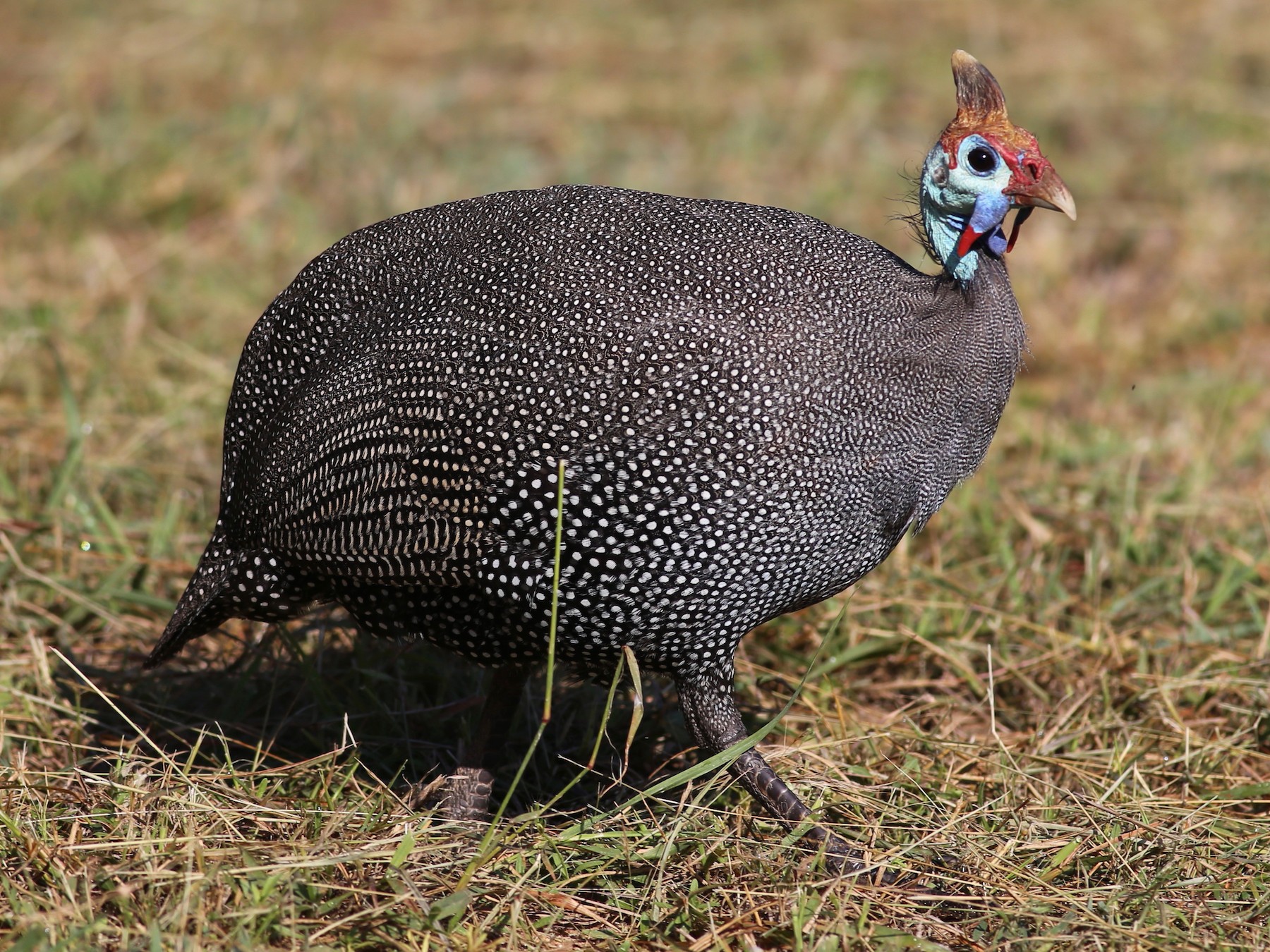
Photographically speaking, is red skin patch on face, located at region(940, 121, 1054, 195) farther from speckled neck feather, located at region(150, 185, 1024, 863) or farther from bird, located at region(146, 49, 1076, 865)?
speckled neck feather, located at region(150, 185, 1024, 863)

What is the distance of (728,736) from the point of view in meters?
2.87

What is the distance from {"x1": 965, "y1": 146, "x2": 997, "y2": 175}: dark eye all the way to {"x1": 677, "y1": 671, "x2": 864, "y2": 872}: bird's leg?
3.73 feet

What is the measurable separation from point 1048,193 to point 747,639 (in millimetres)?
1449

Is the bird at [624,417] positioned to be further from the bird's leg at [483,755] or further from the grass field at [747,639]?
the grass field at [747,639]

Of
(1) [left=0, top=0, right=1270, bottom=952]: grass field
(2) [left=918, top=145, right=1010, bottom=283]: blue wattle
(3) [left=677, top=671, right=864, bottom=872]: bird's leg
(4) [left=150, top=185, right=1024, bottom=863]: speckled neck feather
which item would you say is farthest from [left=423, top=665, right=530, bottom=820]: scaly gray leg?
(2) [left=918, top=145, right=1010, bottom=283]: blue wattle

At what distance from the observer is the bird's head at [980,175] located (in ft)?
9.04

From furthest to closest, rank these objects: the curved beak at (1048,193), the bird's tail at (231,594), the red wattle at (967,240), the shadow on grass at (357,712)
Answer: the shadow on grass at (357,712) → the bird's tail at (231,594) → the red wattle at (967,240) → the curved beak at (1048,193)

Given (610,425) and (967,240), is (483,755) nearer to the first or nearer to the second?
(610,425)

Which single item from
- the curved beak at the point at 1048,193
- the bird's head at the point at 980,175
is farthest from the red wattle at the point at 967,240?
the curved beak at the point at 1048,193

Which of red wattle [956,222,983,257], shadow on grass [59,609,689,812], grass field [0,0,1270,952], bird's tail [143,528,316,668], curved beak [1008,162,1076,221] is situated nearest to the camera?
grass field [0,0,1270,952]

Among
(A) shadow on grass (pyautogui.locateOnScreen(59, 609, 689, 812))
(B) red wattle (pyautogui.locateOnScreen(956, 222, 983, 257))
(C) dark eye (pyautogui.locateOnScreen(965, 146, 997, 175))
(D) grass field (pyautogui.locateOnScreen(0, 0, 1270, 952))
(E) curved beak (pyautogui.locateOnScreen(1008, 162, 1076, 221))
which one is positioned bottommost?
(A) shadow on grass (pyautogui.locateOnScreen(59, 609, 689, 812))

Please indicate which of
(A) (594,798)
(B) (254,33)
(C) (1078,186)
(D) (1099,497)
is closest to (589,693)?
(A) (594,798)

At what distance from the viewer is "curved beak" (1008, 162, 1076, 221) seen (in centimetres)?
272

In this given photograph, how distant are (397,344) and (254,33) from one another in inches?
223
